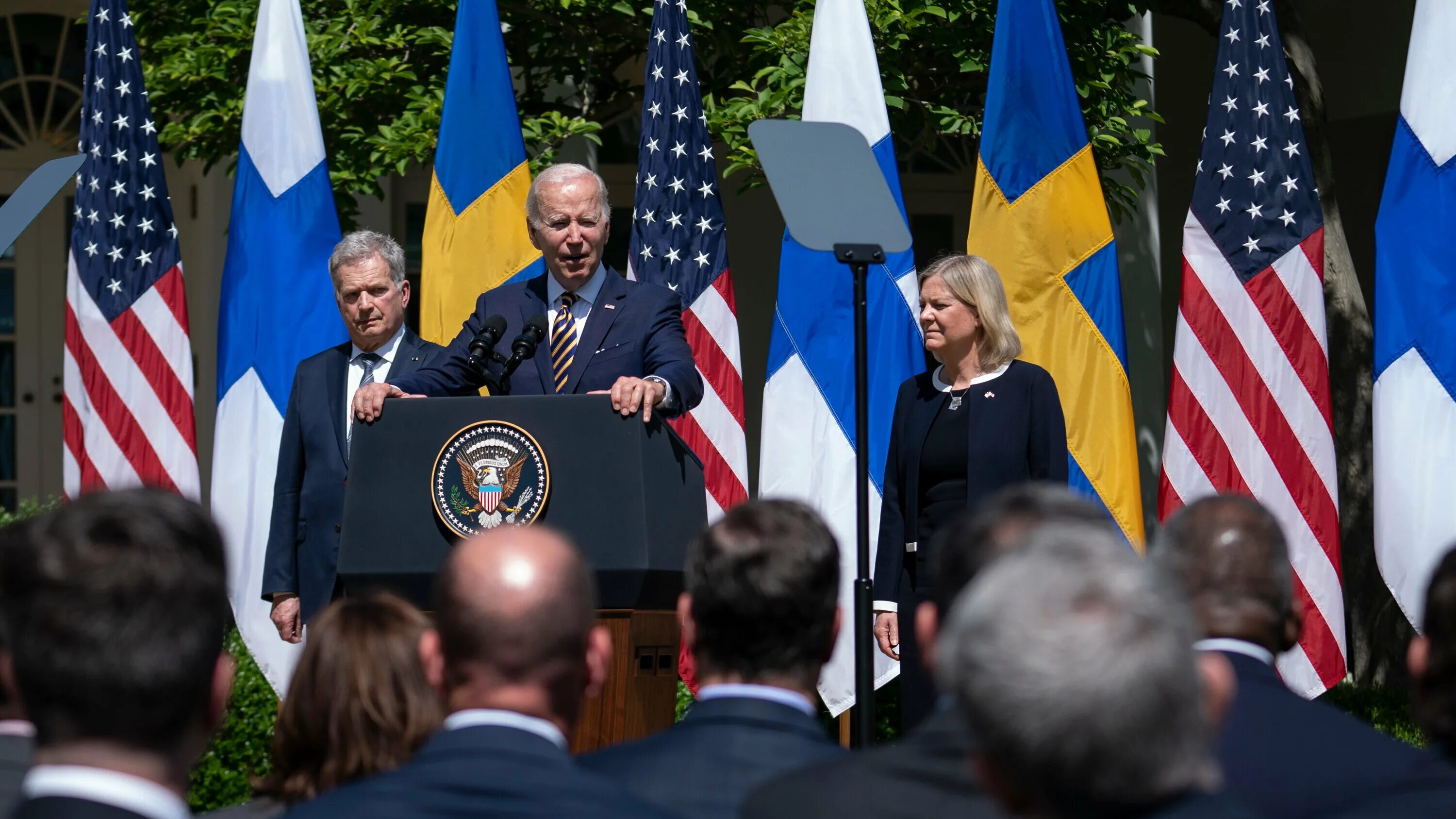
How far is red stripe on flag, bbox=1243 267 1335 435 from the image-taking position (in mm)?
6410

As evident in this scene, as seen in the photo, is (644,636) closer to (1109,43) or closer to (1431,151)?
(1431,151)

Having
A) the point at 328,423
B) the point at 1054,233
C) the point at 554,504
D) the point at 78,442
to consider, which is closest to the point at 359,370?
the point at 328,423

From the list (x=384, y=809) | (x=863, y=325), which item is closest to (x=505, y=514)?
(x=863, y=325)

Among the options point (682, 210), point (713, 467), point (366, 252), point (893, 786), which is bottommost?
point (713, 467)

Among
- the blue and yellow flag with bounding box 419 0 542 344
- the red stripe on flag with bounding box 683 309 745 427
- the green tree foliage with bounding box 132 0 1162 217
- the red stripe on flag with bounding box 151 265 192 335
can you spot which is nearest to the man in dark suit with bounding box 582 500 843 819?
the red stripe on flag with bounding box 683 309 745 427

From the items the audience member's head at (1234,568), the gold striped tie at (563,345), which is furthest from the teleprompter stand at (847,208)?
the audience member's head at (1234,568)

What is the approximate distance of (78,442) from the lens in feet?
23.7

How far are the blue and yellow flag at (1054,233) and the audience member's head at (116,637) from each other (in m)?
5.05

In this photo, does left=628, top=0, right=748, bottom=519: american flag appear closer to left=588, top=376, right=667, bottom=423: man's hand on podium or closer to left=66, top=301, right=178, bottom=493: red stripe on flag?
left=66, top=301, right=178, bottom=493: red stripe on flag

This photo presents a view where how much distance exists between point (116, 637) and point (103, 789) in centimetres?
15

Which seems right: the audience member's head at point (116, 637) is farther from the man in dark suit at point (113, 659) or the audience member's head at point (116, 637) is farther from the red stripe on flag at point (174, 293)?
the red stripe on flag at point (174, 293)

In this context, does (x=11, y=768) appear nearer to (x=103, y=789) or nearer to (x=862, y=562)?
(x=103, y=789)

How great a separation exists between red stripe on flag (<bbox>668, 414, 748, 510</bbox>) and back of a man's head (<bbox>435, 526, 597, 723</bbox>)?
15.8 ft

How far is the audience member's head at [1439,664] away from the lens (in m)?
1.85
